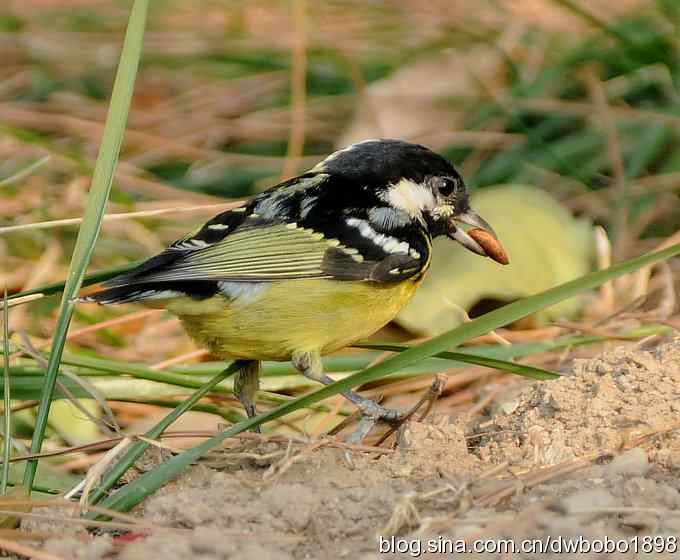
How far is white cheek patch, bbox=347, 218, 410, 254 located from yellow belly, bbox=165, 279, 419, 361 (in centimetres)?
13

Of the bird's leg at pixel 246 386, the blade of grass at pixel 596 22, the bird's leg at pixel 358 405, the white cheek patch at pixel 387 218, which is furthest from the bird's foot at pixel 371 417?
the blade of grass at pixel 596 22

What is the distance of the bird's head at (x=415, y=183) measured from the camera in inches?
146

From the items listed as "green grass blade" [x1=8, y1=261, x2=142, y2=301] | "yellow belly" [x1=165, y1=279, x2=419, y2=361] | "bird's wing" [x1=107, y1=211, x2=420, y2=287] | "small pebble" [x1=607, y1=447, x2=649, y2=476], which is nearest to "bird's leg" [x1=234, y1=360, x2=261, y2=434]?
"yellow belly" [x1=165, y1=279, x2=419, y2=361]

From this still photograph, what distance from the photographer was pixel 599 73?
634cm

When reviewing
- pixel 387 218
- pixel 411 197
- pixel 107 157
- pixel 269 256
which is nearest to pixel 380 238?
pixel 387 218

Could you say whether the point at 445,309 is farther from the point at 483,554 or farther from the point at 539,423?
the point at 483,554

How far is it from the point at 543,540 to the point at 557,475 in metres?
0.37

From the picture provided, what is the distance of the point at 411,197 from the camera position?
12.3 ft

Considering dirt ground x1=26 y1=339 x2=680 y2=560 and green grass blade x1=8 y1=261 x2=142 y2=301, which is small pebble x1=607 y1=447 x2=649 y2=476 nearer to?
dirt ground x1=26 y1=339 x2=680 y2=560

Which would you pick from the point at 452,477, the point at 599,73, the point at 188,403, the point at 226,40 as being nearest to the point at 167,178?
the point at 226,40

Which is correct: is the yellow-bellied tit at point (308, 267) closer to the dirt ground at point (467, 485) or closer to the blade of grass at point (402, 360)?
the dirt ground at point (467, 485)

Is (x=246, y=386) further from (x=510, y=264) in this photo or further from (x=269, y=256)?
(x=510, y=264)

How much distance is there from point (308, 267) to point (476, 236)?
82 cm

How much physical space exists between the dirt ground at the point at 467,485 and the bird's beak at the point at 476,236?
2.69 feet
